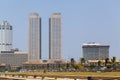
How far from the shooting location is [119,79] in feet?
150

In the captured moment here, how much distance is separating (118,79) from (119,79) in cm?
13

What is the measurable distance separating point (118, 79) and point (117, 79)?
260 millimetres

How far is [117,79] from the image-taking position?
4553 centimetres

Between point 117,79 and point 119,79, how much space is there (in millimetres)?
265

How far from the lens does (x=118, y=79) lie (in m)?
45.8
